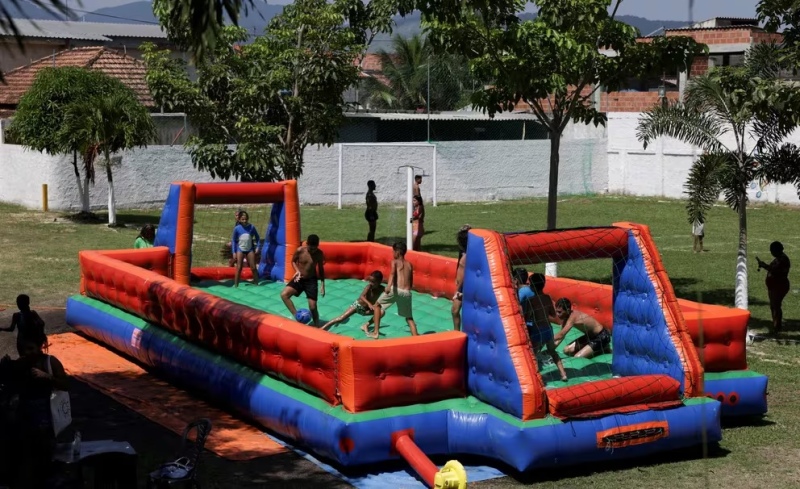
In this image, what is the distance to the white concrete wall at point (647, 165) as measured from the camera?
110 ft

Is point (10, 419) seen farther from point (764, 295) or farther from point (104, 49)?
point (104, 49)

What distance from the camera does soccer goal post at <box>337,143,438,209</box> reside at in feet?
106

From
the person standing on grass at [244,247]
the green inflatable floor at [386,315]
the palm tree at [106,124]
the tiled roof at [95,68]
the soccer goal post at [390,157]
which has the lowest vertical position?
the green inflatable floor at [386,315]

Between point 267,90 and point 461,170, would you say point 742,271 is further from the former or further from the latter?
point 461,170

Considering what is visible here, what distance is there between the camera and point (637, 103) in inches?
1576

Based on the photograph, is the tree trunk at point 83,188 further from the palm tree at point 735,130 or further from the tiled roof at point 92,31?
the tiled roof at point 92,31

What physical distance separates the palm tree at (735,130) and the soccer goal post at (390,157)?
17.6m

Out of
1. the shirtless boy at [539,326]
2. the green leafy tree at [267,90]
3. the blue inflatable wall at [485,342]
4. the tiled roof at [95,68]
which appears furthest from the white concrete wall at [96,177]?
the blue inflatable wall at [485,342]

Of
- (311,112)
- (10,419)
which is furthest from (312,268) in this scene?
(311,112)

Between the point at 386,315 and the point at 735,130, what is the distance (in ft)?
17.5

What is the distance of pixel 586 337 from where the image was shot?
12.1m

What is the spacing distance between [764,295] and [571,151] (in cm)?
1840

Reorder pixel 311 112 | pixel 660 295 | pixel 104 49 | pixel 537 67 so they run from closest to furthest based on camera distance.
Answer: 1. pixel 660 295
2. pixel 537 67
3. pixel 311 112
4. pixel 104 49

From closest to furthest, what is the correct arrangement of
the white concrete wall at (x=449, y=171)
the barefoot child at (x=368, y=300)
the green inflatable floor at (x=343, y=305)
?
the barefoot child at (x=368, y=300) → the green inflatable floor at (x=343, y=305) → the white concrete wall at (x=449, y=171)
